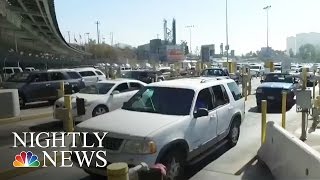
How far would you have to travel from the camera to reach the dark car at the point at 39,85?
18.9m

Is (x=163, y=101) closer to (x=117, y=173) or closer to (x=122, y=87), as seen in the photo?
(x=117, y=173)

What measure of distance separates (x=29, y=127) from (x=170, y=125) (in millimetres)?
7749

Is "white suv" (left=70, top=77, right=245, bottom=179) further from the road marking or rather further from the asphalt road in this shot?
the road marking

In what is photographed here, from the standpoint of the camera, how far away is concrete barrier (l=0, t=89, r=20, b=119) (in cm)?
1371

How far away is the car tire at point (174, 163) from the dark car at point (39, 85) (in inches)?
519

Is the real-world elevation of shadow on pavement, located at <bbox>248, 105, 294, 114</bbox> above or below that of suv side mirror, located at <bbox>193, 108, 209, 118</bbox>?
below

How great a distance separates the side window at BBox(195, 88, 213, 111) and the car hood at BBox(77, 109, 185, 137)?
0.86 m

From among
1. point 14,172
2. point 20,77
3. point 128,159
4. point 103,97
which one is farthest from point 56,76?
point 128,159

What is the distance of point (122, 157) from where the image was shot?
20.3 ft

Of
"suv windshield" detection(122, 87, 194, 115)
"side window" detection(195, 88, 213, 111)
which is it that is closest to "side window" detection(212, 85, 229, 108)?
"side window" detection(195, 88, 213, 111)

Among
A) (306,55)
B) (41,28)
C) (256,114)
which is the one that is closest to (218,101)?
(256,114)

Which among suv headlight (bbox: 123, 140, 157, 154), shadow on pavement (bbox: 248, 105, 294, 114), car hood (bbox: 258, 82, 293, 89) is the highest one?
car hood (bbox: 258, 82, 293, 89)

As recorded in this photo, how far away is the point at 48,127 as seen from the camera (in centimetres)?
1289

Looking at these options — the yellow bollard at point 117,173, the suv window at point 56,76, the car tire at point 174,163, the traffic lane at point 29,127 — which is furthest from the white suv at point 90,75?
the yellow bollard at point 117,173
